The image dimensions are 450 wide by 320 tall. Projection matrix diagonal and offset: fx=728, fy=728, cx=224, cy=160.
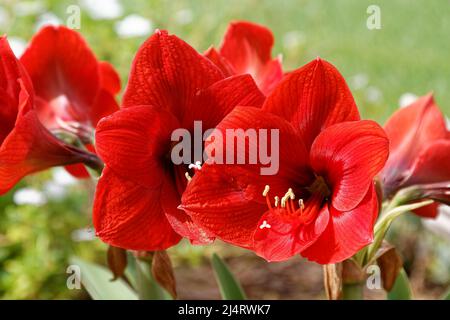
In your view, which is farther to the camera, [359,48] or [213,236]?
[359,48]

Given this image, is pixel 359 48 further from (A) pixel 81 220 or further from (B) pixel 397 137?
(B) pixel 397 137

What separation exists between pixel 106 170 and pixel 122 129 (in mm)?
42

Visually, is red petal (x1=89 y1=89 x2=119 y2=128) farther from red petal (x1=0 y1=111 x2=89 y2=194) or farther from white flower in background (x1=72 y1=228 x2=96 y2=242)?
white flower in background (x1=72 y1=228 x2=96 y2=242)

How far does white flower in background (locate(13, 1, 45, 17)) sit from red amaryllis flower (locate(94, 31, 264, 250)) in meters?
1.46

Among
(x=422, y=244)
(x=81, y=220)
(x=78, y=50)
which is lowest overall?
(x=422, y=244)

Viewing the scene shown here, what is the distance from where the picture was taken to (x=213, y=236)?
2.14ft

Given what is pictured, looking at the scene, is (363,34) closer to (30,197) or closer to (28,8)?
(28,8)

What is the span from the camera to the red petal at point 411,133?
79 cm

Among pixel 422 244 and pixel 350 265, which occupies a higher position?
pixel 350 265

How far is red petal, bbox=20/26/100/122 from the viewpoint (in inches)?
32.9

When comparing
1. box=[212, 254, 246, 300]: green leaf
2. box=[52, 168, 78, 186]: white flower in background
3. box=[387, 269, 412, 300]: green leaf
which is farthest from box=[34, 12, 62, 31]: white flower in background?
box=[387, 269, 412, 300]: green leaf

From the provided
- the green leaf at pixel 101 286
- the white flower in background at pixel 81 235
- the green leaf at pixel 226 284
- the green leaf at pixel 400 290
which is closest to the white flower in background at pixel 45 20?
the white flower in background at pixel 81 235

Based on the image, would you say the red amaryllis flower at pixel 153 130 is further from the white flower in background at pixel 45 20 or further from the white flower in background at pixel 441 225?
the white flower in background at pixel 45 20

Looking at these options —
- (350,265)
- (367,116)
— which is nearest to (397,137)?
(350,265)
